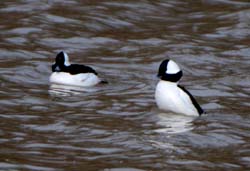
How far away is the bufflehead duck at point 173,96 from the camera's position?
543 inches

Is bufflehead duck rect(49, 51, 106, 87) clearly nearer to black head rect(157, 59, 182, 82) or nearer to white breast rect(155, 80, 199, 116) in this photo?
black head rect(157, 59, 182, 82)

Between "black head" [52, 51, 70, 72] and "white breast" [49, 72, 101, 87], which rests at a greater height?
"black head" [52, 51, 70, 72]

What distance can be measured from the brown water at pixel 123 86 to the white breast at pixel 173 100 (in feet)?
0.41

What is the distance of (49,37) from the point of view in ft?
64.6

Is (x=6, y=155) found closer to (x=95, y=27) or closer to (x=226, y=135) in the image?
(x=226, y=135)

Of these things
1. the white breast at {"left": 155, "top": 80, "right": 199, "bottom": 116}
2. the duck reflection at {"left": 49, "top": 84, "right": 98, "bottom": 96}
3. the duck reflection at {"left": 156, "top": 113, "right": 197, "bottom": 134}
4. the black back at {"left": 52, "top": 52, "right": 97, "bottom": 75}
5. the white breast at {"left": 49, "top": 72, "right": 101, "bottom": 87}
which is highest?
the white breast at {"left": 155, "top": 80, "right": 199, "bottom": 116}

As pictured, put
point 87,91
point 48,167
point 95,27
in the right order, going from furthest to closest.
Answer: point 95,27, point 87,91, point 48,167

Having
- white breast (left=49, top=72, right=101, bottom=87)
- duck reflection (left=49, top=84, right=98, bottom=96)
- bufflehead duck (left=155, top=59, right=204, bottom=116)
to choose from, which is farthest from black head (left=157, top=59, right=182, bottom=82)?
white breast (left=49, top=72, right=101, bottom=87)

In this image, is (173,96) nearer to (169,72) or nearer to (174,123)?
(169,72)

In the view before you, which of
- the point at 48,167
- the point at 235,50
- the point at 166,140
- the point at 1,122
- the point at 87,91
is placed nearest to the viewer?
the point at 48,167

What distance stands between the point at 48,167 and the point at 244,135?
123 inches

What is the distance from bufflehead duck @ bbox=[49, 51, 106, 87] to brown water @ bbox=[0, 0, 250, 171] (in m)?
0.24

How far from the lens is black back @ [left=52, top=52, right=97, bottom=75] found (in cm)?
1641

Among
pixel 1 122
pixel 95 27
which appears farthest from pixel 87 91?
pixel 95 27
